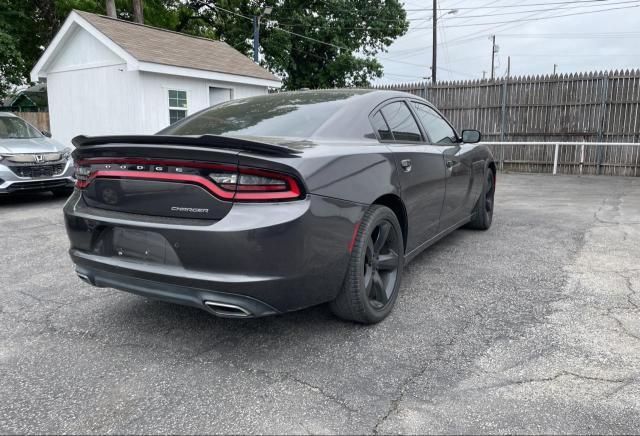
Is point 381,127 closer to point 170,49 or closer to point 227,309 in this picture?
point 227,309

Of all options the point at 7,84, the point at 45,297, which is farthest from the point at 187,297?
the point at 7,84

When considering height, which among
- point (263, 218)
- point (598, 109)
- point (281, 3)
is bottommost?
point (263, 218)

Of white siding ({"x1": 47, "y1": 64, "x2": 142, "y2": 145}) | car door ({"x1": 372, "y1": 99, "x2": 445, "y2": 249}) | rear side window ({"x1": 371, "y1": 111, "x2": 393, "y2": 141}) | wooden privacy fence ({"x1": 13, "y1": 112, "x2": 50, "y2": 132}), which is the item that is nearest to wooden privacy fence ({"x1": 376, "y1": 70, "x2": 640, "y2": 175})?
white siding ({"x1": 47, "y1": 64, "x2": 142, "y2": 145})

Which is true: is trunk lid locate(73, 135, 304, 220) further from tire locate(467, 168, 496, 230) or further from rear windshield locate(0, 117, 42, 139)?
A: rear windshield locate(0, 117, 42, 139)

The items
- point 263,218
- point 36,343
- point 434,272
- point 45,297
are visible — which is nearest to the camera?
point 263,218

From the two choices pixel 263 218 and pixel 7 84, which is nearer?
pixel 263 218

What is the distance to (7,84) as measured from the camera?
2106cm

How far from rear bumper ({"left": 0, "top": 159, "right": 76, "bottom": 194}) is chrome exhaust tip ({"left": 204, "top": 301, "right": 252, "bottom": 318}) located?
253 inches

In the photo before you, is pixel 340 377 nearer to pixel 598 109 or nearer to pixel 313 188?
pixel 313 188

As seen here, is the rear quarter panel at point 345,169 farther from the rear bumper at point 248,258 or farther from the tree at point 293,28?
the tree at point 293,28

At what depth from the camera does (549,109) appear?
11.9m

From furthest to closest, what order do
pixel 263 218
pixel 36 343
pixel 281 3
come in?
pixel 281 3 < pixel 36 343 < pixel 263 218

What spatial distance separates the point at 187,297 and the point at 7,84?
23.3m

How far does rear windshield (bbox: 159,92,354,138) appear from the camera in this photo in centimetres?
Result: 307
